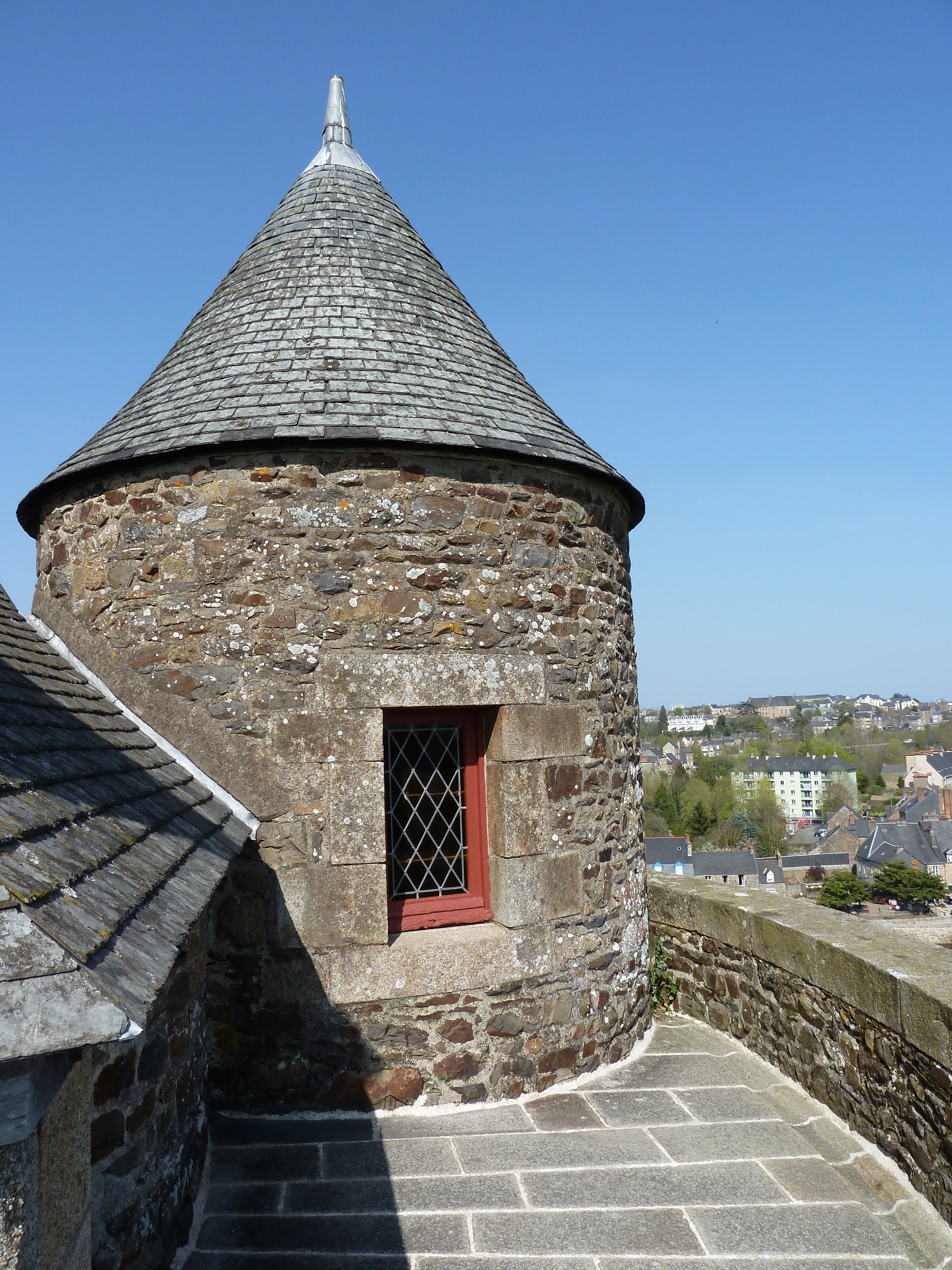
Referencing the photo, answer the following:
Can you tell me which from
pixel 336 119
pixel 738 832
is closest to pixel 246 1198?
pixel 336 119

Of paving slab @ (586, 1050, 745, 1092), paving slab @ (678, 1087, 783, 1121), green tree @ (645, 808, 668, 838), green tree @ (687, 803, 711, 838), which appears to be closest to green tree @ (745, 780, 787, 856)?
green tree @ (687, 803, 711, 838)

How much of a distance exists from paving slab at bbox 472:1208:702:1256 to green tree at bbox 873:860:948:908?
49108mm

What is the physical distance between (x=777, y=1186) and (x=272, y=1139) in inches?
91.3

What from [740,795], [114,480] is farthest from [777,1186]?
→ [740,795]

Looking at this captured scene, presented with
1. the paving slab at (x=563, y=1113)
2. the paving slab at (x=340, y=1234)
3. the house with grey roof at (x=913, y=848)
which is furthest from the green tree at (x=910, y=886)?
the paving slab at (x=340, y=1234)

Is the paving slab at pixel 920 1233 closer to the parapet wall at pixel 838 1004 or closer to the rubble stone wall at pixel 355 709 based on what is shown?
the parapet wall at pixel 838 1004

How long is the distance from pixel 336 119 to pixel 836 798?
85.4 meters

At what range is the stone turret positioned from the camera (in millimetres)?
4438

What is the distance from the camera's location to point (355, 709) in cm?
453

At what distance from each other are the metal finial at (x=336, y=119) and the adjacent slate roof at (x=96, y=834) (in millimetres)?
4596

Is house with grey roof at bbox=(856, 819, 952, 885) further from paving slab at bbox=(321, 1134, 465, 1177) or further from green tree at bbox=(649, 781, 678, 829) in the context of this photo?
paving slab at bbox=(321, 1134, 465, 1177)

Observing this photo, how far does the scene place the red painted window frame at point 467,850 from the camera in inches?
187

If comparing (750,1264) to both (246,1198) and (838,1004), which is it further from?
(246,1198)

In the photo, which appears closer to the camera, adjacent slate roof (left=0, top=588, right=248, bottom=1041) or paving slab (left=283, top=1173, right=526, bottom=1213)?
adjacent slate roof (left=0, top=588, right=248, bottom=1041)
